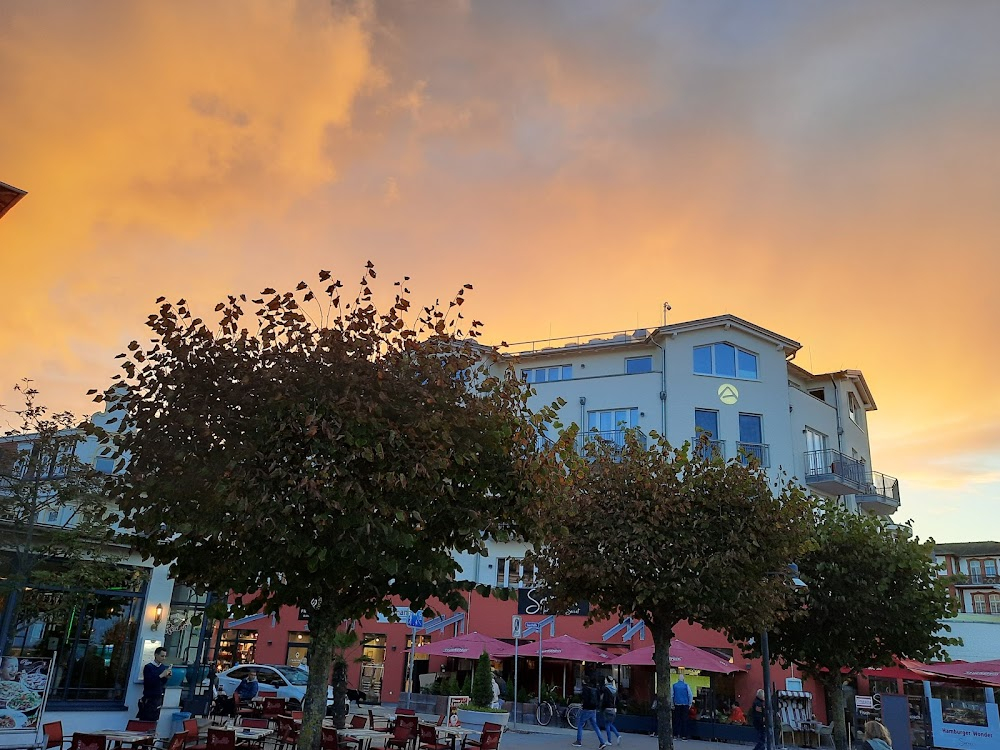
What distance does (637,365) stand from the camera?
116ft

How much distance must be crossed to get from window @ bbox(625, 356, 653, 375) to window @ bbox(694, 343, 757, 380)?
6.29 feet

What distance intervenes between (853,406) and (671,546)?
2863 cm

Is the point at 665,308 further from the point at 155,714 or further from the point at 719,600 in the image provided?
the point at 155,714

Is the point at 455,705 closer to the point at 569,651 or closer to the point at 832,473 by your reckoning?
the point at 569,651

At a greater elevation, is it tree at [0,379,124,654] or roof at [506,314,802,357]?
roof at [506,314,802,357]

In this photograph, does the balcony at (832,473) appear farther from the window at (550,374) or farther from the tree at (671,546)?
the tree at (671,546)

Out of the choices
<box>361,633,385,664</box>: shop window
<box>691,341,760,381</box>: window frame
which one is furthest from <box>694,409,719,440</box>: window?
<box>361,633,385,664</box>: shop window

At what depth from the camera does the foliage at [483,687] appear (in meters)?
23.8

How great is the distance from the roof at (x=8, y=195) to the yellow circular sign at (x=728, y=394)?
90.0 feet

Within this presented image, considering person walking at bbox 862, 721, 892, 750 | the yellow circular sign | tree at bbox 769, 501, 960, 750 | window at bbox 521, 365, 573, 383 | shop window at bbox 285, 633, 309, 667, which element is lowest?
person walking at bbox 862, 721, 892, 750

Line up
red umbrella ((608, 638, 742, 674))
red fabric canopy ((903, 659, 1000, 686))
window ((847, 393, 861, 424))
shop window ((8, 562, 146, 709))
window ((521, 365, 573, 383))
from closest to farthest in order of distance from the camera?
shop window ((8, 562, 146, 709)) → red fabric canopy ((903, 659, 1000, 686)) → red umbrella ((608, 638, 742, 674)) → window ((521, 365, 573, 383)) → window ((847, 393, 861, 424))

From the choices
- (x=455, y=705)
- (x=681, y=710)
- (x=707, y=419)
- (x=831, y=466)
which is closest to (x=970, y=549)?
(x=831, y=466)

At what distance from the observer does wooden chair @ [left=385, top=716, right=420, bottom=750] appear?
49.3 feet

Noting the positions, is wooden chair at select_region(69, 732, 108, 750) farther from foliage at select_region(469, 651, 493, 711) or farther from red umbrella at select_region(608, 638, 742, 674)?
red umbrella at select_region(608, 638, 742, 674)
